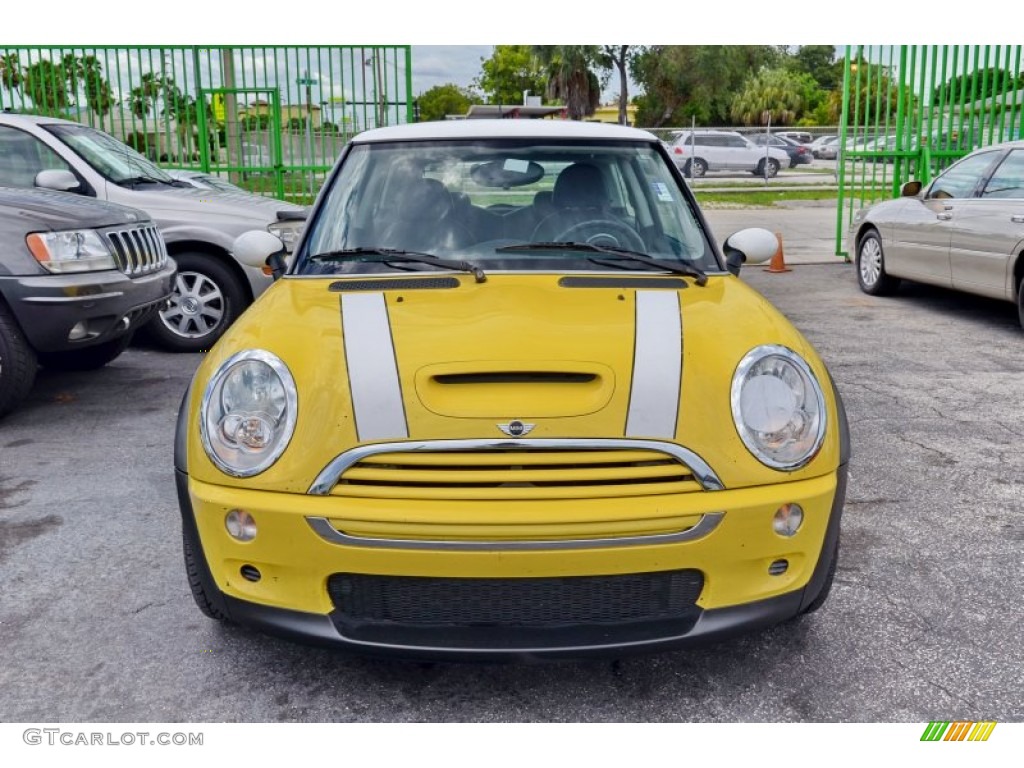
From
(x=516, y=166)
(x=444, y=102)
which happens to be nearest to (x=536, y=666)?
(x=516, y=166)

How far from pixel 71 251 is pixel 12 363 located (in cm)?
68

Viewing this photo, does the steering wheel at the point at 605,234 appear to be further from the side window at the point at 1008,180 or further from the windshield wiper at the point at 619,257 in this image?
the side window at the point at 1008,180

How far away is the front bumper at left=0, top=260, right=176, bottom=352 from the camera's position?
5.21m

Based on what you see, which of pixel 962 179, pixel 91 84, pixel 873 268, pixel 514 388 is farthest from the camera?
pixel 91 84

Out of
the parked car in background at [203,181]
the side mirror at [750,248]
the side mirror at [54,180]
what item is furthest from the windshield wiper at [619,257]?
the parked car in background at [203,181]

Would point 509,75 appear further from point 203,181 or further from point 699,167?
point 203,181

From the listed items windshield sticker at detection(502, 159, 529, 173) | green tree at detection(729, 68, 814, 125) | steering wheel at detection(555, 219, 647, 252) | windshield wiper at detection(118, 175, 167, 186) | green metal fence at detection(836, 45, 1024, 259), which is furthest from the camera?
green tree at detection(729, 68, 814, 125)

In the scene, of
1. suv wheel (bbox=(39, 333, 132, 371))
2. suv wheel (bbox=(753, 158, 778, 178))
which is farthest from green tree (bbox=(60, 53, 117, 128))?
suv wheel (bbox=(753, 158, 778, 178))

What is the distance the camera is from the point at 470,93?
7544cm

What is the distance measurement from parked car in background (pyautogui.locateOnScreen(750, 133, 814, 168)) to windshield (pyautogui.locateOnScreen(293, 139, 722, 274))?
1185 inches

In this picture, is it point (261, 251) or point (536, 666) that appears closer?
point (536, 666)

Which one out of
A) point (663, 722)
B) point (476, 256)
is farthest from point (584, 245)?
point (663, 722)

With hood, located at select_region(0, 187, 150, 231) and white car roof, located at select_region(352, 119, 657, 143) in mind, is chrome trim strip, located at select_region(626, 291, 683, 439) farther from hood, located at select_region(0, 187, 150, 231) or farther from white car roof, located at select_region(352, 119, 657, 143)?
hood, located at select_region(0, 187, 150, 231)

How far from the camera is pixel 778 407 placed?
8.50 ft
